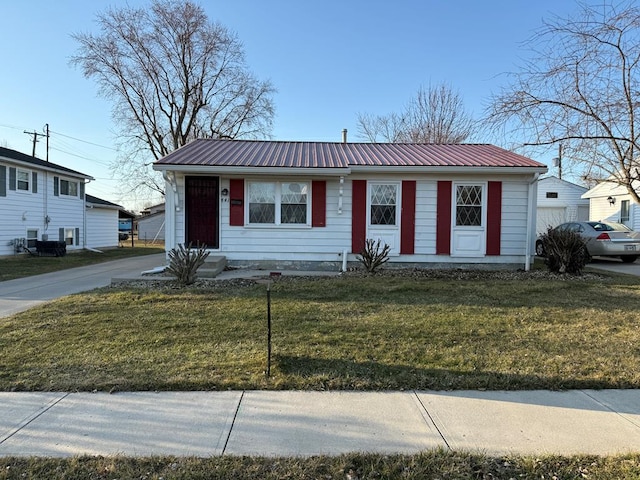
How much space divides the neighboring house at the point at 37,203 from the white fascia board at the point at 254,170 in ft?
36.3

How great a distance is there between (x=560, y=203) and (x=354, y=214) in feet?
84.8

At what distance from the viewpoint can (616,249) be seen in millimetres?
13625

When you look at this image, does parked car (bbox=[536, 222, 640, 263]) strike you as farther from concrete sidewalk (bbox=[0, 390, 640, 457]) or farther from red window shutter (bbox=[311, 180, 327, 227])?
concrete sidewalk (bbox=[0, 390, 640, 457])

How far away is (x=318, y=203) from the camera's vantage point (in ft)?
35.8

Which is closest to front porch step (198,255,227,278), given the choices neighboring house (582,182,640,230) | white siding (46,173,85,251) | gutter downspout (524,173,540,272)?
gutter downspout (524,173,540,272)

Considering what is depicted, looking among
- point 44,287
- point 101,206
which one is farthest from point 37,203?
point 44,287

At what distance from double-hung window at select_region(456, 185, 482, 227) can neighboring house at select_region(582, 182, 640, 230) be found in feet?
41.5

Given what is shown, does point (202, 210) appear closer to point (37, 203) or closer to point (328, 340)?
point (328, 340)

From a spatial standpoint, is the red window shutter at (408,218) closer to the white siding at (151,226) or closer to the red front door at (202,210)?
the red front door at (202,210)

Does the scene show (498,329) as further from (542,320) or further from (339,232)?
(339,232)

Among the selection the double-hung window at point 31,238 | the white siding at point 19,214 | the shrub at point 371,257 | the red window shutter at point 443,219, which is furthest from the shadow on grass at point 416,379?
the double-hung window at point 31,238

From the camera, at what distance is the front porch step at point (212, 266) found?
933 cm

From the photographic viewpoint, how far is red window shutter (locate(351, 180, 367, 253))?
35.9 feet

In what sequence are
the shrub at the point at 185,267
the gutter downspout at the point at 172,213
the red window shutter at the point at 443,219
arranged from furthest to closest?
the red window shutter at the point at 443,219, the gutter downspout at the point at 172,213, the shrub at the point at 185,267
